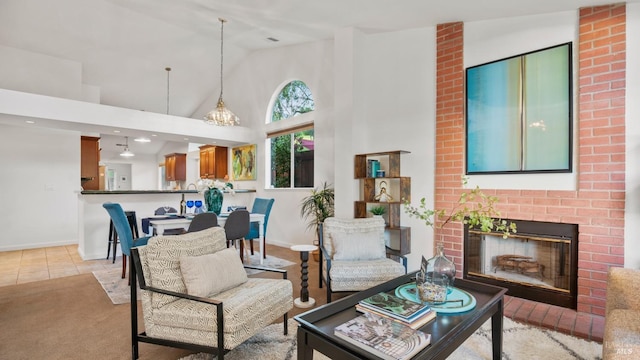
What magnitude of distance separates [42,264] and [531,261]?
6176mm

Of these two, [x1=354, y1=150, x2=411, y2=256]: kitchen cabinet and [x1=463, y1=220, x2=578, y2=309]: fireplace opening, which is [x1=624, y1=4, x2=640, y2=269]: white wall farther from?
[x1=354, y1=150, x2=411, y2=256]: kitchen cabinet

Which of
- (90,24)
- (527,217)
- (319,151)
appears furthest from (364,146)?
(90,24)

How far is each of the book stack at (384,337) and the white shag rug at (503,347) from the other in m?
0.77

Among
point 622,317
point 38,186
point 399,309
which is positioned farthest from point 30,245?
point 622,317

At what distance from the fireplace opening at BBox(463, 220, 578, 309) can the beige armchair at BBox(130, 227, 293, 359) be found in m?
2.30

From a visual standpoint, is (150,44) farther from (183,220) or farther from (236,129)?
(183,220)

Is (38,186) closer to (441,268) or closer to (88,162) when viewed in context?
(88,162)

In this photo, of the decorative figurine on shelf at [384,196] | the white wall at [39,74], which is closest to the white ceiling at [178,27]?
the white wall at [39,74]

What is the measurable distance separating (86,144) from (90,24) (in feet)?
8.78

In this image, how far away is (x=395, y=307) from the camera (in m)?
1.68

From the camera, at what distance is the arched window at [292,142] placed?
5.54m

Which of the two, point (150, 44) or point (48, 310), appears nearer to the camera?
point (48, 310)

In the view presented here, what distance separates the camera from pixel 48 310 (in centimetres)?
288

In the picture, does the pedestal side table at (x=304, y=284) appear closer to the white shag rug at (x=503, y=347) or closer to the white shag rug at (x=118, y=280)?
the white shag rug at (x=503, y=347)
